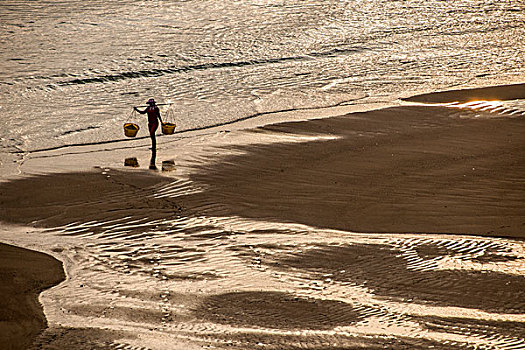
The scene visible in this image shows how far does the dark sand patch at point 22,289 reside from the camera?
6269 mm

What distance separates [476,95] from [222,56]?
29.2 ft

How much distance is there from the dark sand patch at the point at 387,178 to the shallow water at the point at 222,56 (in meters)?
3.44

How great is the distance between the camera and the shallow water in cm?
1653

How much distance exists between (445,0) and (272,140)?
74.1 ft

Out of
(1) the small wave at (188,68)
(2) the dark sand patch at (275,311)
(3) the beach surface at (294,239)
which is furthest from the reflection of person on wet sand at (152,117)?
(1) the small wave at (188,68)

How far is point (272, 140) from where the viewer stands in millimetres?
13133

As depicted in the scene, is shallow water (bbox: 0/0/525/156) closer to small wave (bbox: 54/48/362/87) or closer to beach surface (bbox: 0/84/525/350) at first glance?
small wave (bbox: 54/48/362/87)

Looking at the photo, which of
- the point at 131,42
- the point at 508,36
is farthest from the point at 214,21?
the point at 508,36

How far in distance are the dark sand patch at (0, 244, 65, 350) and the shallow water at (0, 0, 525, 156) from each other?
6044 mm

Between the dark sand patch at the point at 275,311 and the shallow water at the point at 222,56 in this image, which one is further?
the shallow water at the point at 222,56

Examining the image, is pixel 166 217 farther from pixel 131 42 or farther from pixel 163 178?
pixel 131 42

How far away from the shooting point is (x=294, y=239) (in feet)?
28.6

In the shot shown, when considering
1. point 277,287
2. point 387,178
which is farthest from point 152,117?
point 277,287

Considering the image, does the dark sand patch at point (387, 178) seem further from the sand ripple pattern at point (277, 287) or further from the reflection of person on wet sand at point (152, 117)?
the reflection of person on wet sand at point (152, 117)
